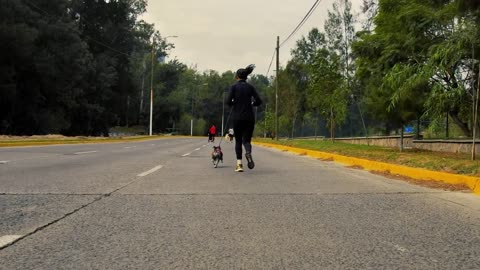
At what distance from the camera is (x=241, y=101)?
34.9 feet

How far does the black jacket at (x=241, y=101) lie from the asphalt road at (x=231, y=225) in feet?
7.33

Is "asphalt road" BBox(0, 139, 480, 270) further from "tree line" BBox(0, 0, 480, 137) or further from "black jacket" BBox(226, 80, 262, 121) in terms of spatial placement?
"tree line" BBox(0, 0, 480, 137)

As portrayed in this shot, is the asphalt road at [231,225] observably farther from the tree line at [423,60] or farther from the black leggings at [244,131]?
the tree line at [423,60]

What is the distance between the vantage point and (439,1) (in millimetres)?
12891

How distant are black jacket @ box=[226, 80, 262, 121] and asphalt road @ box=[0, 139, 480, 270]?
223 centimetres

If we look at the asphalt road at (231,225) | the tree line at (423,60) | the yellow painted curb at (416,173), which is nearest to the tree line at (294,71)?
the tree line at (423,60)

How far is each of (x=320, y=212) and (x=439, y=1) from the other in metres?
9.39

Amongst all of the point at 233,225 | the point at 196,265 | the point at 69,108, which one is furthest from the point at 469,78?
the point at 69,108

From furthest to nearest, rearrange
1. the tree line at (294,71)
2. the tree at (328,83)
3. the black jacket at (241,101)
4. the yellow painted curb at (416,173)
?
the tree at (328,83) < the tree line at (294,71) < the black jacket at (241,101) < the yellow painted curb at (416,173)

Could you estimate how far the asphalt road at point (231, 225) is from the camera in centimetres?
385

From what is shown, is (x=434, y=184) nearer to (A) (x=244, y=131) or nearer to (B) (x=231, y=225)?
(A) (x=244, y=131)

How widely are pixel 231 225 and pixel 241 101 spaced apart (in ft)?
19.1

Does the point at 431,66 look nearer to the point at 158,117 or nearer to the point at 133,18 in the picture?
the point at 133,18

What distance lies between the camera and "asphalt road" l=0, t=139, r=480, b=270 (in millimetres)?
3846
